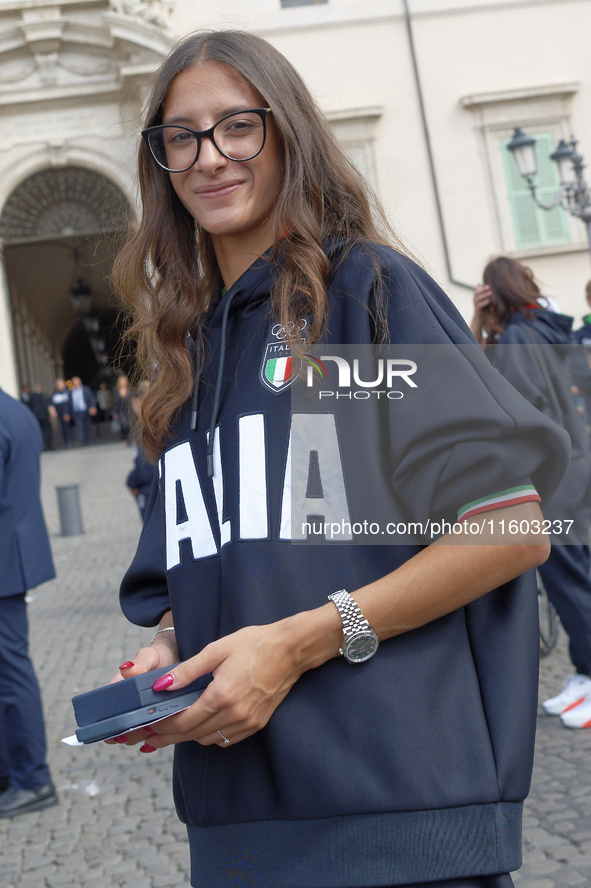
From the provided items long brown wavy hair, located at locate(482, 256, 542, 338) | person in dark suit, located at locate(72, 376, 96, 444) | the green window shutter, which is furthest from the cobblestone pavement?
person in dark suit, located at locate(72, 376, 96, 444)

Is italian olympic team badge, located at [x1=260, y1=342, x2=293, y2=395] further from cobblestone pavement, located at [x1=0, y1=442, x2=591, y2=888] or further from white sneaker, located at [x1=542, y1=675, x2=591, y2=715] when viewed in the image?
white sneaker, located at [x1=542, y1=675, x2=591, y2=715]

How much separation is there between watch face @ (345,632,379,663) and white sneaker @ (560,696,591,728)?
3.50m

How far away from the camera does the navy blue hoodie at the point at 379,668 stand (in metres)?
1.25

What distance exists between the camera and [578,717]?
14.7 ft

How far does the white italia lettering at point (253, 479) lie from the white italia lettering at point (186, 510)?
0.09m

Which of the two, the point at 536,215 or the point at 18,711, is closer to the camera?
the point at 18,711

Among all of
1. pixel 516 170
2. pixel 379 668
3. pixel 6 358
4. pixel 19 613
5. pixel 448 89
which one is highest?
pixel 448 89

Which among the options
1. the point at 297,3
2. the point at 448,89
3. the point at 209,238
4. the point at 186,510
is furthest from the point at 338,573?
the point at 297,3

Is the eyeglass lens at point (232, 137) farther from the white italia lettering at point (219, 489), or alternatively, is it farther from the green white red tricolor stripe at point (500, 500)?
the green white red tricolor stripe at point (500, 500)

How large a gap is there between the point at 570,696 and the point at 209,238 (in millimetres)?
3432

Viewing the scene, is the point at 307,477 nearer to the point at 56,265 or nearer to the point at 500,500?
the point at 500,500

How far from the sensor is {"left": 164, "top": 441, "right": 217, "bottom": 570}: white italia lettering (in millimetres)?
1459

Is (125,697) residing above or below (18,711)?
above

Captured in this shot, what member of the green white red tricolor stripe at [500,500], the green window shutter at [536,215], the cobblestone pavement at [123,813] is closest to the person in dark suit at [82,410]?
the green window shutter at [536,215]
